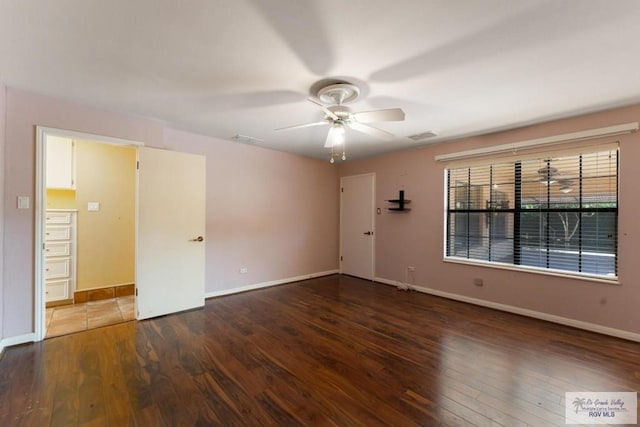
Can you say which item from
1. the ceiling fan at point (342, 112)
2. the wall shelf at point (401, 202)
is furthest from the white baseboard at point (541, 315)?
the ceiling fan at point (342, 112)

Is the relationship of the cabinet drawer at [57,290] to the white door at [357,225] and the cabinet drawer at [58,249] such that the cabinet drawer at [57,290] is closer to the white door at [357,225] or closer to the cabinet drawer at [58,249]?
the cabinet drawer at [58,249]

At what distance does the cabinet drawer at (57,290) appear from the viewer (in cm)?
372

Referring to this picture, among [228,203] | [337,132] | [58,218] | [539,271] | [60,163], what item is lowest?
[539,271]

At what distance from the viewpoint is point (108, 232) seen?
4.18 metres

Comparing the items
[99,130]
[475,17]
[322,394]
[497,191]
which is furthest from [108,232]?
[497,191]

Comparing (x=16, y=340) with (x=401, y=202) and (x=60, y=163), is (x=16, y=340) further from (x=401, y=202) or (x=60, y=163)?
(x=401, y=202)

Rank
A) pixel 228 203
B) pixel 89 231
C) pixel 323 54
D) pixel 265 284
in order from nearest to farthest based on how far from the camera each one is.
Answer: pixel 323 54 → pixel 89 231 → pixel 228 203 → pixel 265 284

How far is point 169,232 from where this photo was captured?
138 inches

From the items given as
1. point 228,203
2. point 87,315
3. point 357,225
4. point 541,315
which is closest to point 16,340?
point 87,315

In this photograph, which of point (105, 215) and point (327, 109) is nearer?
point (327, 109)

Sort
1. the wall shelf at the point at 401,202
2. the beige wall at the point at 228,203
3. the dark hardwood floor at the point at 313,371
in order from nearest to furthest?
the dark hardwood floor at the point at 313,371, the beige wall at the point at 228,203, the wall shelf at the point at 401,202

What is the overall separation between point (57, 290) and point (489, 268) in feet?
19.4

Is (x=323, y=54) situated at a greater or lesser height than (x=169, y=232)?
greater

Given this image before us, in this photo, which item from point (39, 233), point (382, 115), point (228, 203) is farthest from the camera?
point (228, 203)
